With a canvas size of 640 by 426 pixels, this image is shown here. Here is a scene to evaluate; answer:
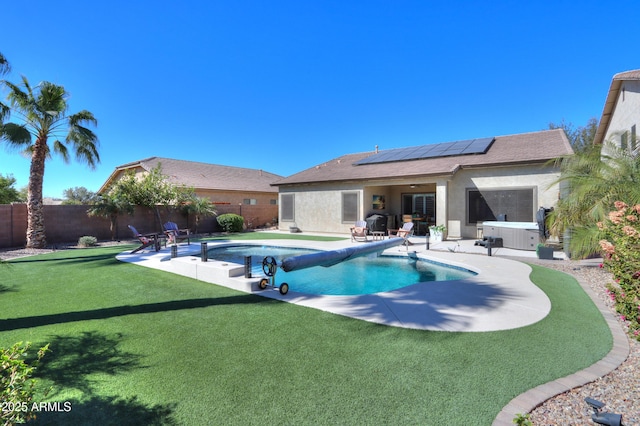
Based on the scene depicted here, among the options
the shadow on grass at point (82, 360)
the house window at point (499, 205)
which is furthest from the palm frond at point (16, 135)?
the house window at point (499, 205)

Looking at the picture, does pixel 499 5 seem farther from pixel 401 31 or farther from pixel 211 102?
pixel 211 102

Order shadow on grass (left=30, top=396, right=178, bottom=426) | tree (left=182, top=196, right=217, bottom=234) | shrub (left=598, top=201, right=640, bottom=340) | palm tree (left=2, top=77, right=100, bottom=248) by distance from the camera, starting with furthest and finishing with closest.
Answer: tree (left=182, top=196, right=217, bottom=234) → palm tree (left=2, top=77, right=100, bottom=248) → shrub (left=598, top=201, right=640, bottom=340) → shadow on grass (left=30, top=396, right=178, bottom=426)

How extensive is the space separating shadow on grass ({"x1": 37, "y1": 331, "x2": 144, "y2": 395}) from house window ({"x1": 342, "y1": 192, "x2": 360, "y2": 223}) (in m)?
15.8

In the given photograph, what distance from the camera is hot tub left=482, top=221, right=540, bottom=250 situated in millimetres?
12234

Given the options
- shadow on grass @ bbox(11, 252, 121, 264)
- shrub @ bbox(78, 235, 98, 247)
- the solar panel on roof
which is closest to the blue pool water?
shadow on grass @ bbox(11, 252, 121, 264)

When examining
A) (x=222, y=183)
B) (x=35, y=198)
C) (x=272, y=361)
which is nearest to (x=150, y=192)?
(x=35, y=198)

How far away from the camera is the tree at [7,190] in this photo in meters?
25.1

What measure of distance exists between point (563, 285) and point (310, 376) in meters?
6.94

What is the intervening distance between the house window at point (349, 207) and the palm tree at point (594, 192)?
35.9 ft

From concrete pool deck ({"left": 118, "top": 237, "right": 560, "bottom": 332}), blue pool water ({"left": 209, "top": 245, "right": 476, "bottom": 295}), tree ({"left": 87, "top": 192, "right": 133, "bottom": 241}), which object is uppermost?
tree ({"left": 87, "top": 192, "right": 133, "bottom": 241})

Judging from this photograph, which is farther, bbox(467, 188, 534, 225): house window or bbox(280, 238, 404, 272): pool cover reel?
bbox(467, 188, 534, 225): house window

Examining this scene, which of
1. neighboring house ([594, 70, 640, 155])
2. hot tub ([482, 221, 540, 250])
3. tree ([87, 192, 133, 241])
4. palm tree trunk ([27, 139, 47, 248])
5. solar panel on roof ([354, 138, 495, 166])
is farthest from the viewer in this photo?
solar panel on roof ([354, 138, 495, 166])

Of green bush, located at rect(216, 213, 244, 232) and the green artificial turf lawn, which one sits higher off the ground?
green bush, located at rect(216, 213, 244, 232)

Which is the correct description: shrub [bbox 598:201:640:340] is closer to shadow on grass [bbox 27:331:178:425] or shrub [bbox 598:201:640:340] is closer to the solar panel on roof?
shadow on grass [bbox 27:331:178:425]
